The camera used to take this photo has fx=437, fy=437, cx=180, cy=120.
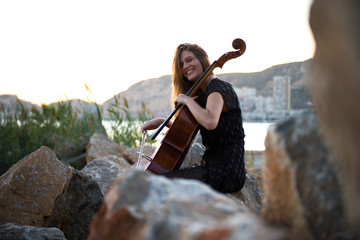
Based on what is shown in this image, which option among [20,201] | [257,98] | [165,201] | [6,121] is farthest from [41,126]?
[257,98]

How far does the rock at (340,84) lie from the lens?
92 cm

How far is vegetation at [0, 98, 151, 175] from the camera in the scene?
23.7 ft

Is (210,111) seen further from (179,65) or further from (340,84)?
(340,84)

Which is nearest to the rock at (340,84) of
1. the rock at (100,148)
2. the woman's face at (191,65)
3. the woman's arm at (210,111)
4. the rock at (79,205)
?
the woman's arm at (210,111)

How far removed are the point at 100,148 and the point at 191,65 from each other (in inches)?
141

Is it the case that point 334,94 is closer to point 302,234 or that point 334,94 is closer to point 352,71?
point 352,71

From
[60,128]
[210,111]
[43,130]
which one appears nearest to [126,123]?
[60,128]

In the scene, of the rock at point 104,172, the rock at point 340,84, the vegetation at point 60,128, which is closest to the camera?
the rock at point 340,84

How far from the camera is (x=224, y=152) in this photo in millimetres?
3312

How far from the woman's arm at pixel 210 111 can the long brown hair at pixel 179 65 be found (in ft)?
1.94

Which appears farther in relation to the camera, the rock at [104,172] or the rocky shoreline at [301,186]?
the rock at [104,172]

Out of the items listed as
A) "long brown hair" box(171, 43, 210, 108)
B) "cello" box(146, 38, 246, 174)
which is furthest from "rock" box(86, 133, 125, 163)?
"cello" box(146, 38, 246, 174)

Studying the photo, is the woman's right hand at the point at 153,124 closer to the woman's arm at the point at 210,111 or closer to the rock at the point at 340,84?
the woman's arm at the point at 210,111

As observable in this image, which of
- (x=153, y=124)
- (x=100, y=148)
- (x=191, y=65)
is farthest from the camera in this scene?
(x=100, y=148)
